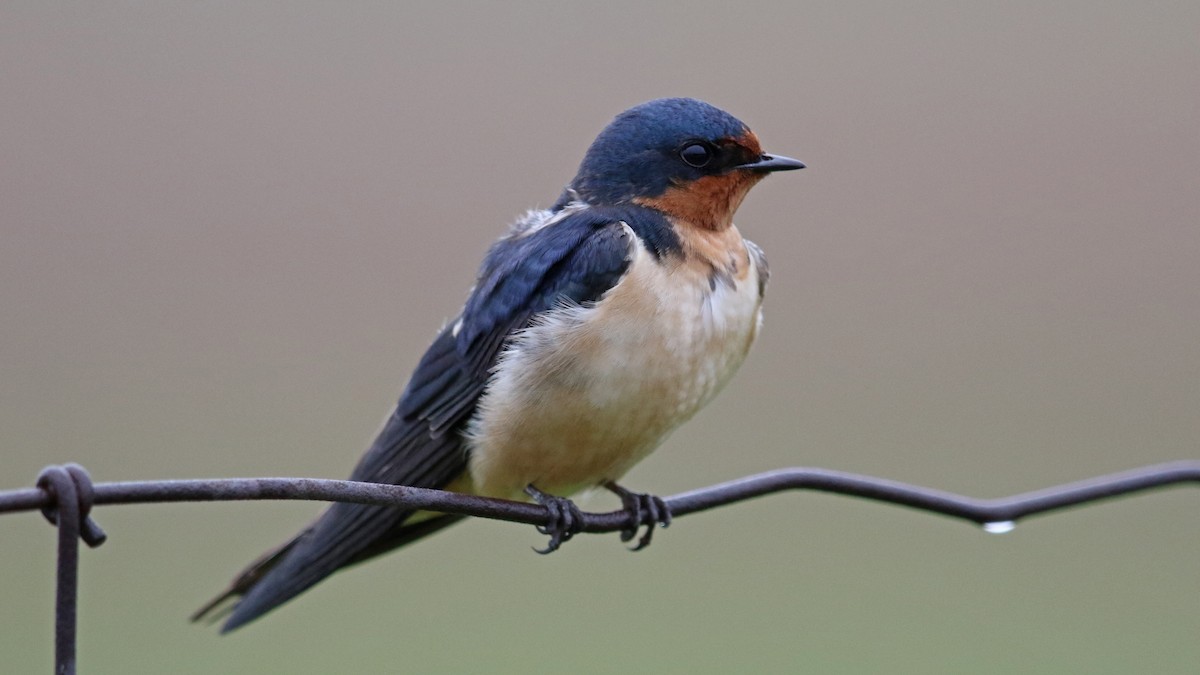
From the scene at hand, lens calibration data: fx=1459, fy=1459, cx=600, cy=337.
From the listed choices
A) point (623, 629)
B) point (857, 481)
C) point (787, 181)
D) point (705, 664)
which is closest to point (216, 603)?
point (857, 481)

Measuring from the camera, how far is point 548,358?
2.37m

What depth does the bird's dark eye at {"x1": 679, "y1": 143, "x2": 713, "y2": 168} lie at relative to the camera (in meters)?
2.64

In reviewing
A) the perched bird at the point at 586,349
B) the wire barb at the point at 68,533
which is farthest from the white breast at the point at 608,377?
the wire barb at the point at 68,533

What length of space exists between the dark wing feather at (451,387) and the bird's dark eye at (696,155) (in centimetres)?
19

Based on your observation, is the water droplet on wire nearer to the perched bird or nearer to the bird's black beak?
the perched bird

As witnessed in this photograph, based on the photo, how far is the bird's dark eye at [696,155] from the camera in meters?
2.64

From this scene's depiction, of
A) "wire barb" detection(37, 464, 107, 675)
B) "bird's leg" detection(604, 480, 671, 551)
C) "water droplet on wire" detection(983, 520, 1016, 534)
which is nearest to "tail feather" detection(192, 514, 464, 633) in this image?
"bird's leg" detection(604, 480, 671, 551)

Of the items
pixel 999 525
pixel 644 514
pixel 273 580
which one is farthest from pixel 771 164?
pixel 273 580

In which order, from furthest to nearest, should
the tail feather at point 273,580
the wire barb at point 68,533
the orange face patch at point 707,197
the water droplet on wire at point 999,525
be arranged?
the orange face patch at point 707,197 → the tail feather at point 273,580 → the water droplet on wire at point 999,525 → the wire barb at point 68,533

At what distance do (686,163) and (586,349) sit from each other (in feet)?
1.56

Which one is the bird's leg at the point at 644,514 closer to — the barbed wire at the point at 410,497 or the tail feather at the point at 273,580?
the barbed wire at the point at 410,497

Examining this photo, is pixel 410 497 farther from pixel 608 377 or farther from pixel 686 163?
pixel 686 163

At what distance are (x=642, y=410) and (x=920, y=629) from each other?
3013mm

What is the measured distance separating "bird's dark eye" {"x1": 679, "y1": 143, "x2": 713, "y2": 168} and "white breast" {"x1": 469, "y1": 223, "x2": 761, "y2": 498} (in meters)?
0.25
